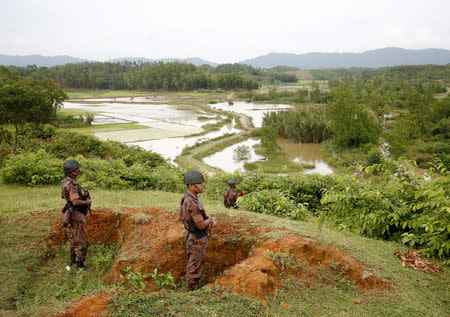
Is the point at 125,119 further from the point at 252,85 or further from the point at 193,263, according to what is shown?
the point at 252,85

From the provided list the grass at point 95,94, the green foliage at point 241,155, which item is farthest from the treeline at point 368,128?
the grass at point 95,94

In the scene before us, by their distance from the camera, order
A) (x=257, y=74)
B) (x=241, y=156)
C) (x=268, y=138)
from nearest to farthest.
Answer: (x=241, y=156) < (x=268, y=138) < (x=257, y=74)

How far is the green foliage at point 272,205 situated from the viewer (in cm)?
803

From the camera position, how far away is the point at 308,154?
30.7 m

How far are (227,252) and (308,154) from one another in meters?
26.6

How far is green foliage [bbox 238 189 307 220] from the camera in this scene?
26.3 ft

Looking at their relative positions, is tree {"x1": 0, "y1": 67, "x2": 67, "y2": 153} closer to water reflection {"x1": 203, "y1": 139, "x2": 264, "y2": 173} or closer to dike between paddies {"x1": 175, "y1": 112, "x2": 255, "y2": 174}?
dike between paddies {"x1": 175, "y1": 112, "x2": 255, "y2": 174}

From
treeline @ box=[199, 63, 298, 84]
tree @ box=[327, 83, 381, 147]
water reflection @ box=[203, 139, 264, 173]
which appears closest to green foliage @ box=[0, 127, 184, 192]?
water reflection @ box=[203, 139, 264, 173]

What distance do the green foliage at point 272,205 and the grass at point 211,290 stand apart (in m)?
1.69

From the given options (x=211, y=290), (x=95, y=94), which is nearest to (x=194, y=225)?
(x=211, y=290)

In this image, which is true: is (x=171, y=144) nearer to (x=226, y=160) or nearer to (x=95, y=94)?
(x=226, y=160)

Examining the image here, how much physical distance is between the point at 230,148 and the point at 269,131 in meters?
5.10

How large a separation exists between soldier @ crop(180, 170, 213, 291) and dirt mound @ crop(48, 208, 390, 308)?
0.46m

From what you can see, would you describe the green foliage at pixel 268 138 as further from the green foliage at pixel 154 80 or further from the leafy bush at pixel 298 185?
the green foliage at pixel 154 80
